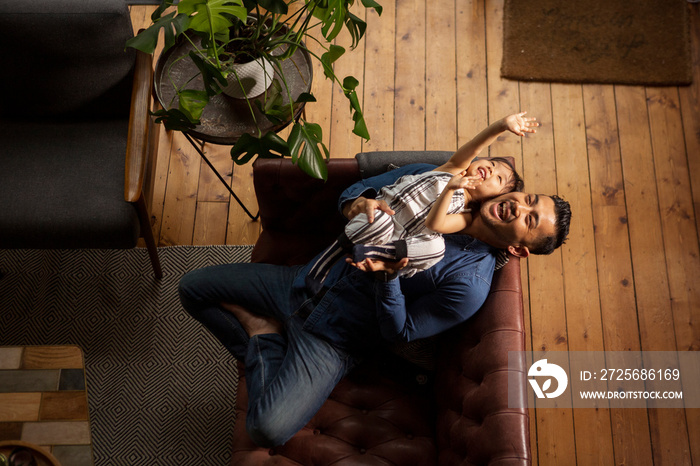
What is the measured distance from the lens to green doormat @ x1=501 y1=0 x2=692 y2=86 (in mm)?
2670

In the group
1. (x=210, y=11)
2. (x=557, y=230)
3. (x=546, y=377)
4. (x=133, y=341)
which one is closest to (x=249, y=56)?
(x=210, y=11)

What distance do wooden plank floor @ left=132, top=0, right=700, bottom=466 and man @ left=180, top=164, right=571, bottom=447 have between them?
64cm

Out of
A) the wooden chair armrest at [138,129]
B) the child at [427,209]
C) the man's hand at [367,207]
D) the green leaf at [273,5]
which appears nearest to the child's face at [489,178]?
the child at [427,209]

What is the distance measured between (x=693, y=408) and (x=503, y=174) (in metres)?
1.40

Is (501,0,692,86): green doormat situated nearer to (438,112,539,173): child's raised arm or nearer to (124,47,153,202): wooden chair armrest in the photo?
(438,112,539,173): child's raised arm

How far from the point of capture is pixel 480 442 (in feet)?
4.53

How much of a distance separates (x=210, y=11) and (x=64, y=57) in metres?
0.79

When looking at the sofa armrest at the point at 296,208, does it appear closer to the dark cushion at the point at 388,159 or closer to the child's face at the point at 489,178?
the dark cushion at the point at 388,159

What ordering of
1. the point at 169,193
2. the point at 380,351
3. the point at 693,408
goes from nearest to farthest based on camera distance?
the point at 380,351 → the point at 693,408 → the point at 169,193

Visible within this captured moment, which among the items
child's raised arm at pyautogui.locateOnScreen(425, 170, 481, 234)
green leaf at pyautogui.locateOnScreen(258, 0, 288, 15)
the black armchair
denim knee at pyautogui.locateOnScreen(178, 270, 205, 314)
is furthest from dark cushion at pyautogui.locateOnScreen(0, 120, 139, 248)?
child's raised arm at pyautogui.locateOnScreen(425, 170, 481, 234)

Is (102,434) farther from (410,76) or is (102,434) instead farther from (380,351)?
(410,76)

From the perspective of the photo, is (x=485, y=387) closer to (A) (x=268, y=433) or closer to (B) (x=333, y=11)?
(A) (x=268, y=433)

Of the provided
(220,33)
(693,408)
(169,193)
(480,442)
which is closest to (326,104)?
(169,193)

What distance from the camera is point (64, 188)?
188 cm
